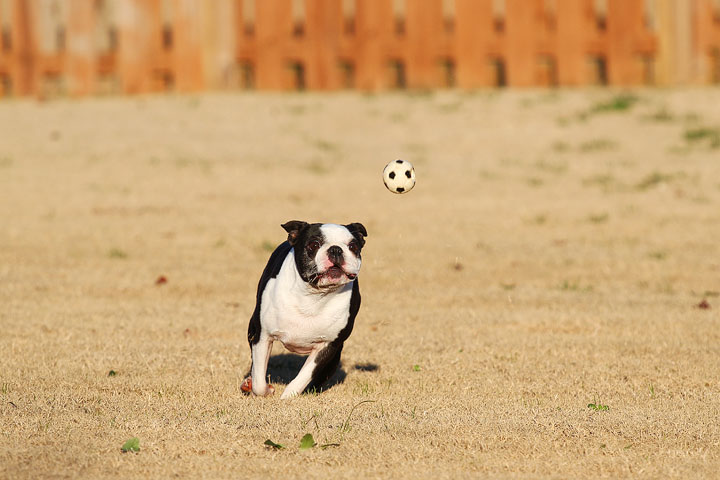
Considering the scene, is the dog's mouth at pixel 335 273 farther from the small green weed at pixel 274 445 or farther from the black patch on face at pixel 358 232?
the small green weed at pixel 274 445

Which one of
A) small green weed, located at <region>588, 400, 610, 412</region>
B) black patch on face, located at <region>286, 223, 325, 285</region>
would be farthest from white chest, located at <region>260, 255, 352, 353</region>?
small green weed, located at <region>588, 400, 610, 412</region>

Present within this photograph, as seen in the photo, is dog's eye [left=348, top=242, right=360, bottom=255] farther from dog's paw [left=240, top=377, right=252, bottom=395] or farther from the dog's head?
dog's paw [left=240, top=377, right=252, bottom=395]

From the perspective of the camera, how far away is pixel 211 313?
35.3ft

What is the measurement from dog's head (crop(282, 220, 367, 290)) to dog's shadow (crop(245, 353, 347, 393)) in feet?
3.30

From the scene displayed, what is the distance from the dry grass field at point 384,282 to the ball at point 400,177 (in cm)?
143

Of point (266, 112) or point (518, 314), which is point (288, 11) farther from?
point (518, 314)

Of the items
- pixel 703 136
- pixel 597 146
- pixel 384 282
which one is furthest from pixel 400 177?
pixel 703 136

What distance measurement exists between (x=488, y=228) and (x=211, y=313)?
261 inches

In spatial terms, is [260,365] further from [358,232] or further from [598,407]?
[598,407]

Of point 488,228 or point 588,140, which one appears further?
point 588,140

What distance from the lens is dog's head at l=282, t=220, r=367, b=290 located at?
22.9 ft

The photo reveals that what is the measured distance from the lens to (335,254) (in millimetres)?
6961

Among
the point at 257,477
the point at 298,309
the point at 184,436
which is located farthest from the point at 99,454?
the point at 298,309

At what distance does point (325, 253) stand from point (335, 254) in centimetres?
7
